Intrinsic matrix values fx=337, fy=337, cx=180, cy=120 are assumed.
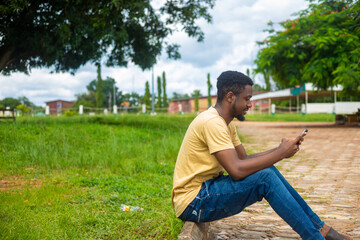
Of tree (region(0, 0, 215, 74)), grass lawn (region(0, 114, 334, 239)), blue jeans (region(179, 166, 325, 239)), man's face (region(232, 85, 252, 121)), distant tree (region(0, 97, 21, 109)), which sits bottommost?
grass lawn (region(0, 114, 334, 239))

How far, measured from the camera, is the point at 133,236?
314cm

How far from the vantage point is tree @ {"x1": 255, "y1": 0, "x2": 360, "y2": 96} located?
14.8m

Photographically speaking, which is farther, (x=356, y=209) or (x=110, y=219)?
(x=356, y=209)

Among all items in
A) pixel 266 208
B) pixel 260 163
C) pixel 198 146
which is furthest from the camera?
pixel 266 208

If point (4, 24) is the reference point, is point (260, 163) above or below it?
below

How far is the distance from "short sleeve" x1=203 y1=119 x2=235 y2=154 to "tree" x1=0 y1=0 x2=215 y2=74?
26.5 ft

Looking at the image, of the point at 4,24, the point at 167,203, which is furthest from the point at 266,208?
the point at 4,24

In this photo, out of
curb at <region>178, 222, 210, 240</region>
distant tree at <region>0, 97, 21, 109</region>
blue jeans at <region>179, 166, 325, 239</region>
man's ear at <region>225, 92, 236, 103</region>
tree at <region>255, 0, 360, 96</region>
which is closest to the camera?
blue jeans at <region>179, 166, 325, 239</region>

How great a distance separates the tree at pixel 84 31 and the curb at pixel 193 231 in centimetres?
819

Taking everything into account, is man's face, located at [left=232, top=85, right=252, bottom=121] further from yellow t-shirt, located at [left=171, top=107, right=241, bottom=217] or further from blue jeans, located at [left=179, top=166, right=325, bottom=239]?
blue jeans, located at [left=179, top=166, right=325, bottom=239]

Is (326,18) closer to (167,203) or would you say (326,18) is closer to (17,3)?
(17,3)

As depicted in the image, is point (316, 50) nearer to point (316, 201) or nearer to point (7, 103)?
point (316, 201)

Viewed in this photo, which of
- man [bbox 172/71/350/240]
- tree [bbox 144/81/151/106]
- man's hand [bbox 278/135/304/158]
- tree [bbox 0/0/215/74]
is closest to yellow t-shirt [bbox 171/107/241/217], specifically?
man [bbox 172/71/350/240]

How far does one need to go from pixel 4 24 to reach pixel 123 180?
28.2 ft
